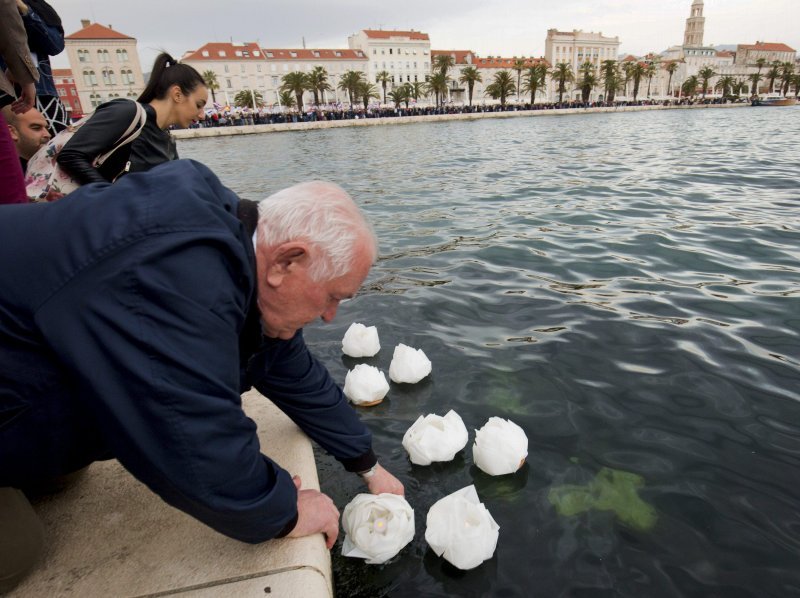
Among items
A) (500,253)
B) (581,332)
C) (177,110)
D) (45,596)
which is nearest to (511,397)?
(581,332)

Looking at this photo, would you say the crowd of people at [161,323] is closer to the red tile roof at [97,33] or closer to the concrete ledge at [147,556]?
the concrete ledge at [147,556]

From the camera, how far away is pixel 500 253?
7.61 metres

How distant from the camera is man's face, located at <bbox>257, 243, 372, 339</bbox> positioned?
1620 mm

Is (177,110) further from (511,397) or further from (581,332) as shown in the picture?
(581,332)

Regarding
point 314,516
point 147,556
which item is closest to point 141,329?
point 314,516

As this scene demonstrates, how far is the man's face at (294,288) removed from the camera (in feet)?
5.32

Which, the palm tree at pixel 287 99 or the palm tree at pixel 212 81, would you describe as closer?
the palm tree at pixel 287 99

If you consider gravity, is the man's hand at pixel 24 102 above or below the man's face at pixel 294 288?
above

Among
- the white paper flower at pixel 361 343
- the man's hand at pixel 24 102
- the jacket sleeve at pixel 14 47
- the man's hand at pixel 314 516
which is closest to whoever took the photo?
the man's hand at pixel 314 516

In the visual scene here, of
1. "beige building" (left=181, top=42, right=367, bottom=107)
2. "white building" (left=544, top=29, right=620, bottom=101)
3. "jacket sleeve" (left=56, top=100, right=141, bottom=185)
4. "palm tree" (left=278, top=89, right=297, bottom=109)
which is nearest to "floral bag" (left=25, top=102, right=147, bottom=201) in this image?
"jacket sleeve" (left=56, top=100, right=141, bottom=185)

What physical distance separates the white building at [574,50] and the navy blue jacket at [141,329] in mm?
150325

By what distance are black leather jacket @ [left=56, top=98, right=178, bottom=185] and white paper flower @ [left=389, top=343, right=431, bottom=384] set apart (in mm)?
2440

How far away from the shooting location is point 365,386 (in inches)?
148

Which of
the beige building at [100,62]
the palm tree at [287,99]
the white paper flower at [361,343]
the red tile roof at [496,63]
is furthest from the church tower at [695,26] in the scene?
the white paper flower at [361,343]
